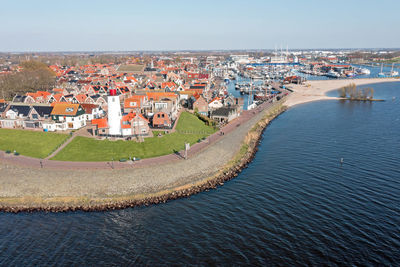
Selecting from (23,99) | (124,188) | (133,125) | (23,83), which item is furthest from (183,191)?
(23,83)

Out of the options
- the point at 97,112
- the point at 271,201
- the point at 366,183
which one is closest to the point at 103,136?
the point at 97,112

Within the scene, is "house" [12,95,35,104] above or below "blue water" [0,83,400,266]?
above

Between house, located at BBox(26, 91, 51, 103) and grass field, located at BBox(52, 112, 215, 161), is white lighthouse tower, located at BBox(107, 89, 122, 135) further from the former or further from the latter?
house, located at BBox(26, 91, 51, 103)

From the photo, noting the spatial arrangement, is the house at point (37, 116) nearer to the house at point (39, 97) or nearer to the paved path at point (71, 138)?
the paved path at point (71, 138)

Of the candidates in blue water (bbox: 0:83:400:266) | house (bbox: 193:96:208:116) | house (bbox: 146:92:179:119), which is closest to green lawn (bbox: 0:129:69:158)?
blue water (bbox: 0:83:400:266)

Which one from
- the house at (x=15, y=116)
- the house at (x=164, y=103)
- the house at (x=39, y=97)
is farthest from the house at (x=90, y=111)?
the house at (x=39, y=97)

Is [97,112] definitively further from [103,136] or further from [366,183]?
[366,183]
